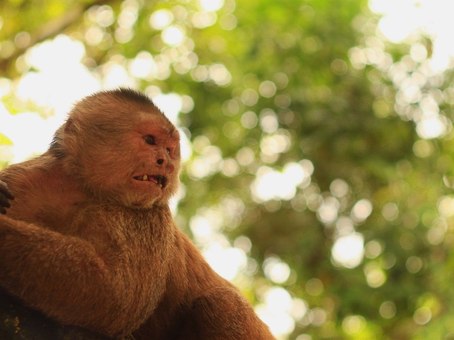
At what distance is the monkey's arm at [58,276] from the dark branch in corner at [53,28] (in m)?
6.04

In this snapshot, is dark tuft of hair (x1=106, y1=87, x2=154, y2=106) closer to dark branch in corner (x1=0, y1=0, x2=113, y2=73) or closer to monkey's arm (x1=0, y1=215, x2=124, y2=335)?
monkey's arm (x1=0, y1=215, x2=124, y2=335)

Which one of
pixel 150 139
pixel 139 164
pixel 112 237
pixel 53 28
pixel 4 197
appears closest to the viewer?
pixel 4 197

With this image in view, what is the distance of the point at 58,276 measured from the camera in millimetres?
3566

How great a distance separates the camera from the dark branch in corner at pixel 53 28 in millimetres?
9281

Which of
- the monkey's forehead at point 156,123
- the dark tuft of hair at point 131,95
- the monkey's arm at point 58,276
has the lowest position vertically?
the monkey's arm at point 58,276

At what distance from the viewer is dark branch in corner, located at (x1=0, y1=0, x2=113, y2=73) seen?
9281 mm

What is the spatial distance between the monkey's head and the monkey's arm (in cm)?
62

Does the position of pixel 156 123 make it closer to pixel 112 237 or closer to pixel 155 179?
pixel 155 179

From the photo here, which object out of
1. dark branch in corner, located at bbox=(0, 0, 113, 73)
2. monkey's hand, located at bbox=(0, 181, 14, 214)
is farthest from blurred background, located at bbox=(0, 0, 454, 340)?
monkey's hand, located at bbox=(0, 181, 14, 214)

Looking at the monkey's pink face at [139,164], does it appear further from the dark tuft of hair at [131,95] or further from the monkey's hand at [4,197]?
the monkey's hand at [4,197]

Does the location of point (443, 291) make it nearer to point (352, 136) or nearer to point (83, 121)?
point (352, 136)

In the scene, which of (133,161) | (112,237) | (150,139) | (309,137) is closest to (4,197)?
(112,237)

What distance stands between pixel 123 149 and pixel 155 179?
0.28 metres

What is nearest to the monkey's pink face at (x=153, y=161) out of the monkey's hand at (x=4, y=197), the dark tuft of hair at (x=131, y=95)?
the dark tuft of hair at (x=131, y=95)
